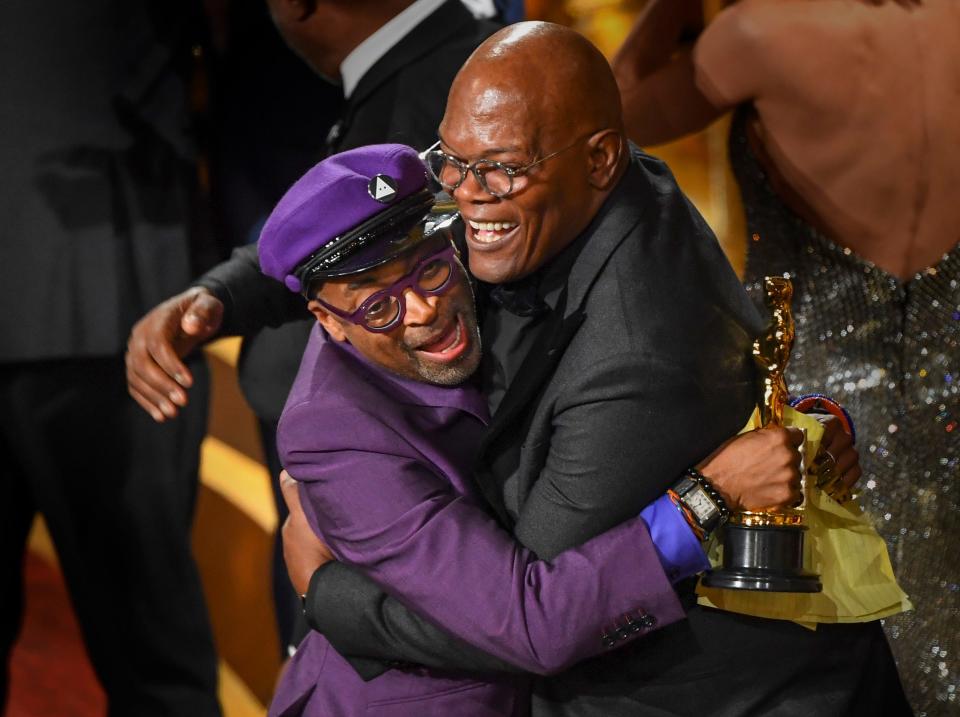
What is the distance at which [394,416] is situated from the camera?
5.24ft

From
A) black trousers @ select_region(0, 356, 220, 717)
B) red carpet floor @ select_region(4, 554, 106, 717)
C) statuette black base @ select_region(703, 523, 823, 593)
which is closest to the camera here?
statuette black base @ select_region(703, 523, 823, 593)

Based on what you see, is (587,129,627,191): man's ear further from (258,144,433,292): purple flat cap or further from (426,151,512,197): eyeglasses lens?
(258,144,433,292): purple flat cap

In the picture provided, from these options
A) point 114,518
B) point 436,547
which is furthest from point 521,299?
point 114,518

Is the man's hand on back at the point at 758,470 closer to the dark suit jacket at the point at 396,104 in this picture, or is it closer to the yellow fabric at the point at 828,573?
the yellow fabric at the point at 828,573

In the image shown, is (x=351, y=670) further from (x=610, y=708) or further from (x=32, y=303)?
(x=32, y=303)

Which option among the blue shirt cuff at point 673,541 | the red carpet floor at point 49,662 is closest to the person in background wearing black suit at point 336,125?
the blue shirt cuff at point 673,541

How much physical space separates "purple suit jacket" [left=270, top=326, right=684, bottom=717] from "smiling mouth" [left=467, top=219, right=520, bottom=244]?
21 cm

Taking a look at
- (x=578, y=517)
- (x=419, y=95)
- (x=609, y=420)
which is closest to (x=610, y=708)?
(x=578, y=517)

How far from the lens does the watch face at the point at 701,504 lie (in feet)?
4.84

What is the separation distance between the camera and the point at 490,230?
61.7 inches

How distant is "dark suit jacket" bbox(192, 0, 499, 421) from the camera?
206 cm

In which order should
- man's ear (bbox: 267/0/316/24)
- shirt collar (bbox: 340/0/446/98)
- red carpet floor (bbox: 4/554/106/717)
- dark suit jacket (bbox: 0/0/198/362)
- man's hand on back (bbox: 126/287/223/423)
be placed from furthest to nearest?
red carpet floor (bbox: 4/554/106/717), dark suit jacket (bbox: 0/0/198/362), man's ear (bbox: 267/0/316/24), shirt collar (bbox: 340/0/446/98), man's hand on back (bbox: 126/287/223/423)

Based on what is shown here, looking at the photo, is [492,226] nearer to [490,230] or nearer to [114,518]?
[490,230]

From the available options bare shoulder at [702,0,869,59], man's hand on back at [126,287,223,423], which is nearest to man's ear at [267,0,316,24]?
man's hand on back at [126,287,223,423]
